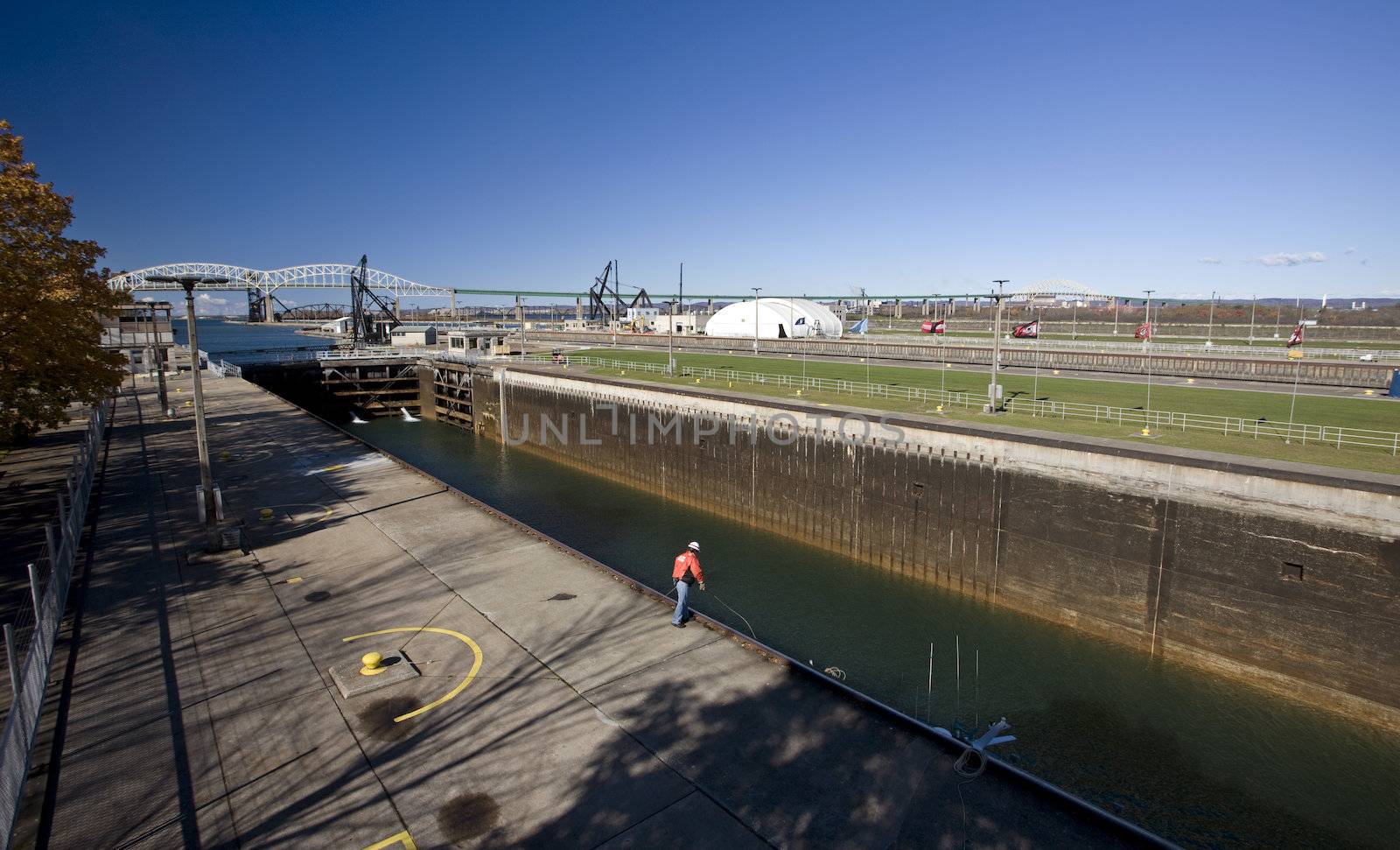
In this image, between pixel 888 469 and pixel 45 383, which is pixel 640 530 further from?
pixel 45 383

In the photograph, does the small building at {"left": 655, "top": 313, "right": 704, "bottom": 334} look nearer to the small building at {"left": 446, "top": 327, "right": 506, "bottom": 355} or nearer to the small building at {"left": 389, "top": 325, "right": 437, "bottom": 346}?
the small building at {"left": 446, "top": 327, "right": 506, "bottom": 355}

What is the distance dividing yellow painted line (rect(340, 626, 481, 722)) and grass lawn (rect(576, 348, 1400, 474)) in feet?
73.0

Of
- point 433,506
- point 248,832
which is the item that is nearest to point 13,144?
point 433,506

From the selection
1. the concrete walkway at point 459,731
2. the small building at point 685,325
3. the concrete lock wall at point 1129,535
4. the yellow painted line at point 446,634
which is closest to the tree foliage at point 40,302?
the concrete walkway at point 459,731

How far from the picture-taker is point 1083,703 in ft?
59.2

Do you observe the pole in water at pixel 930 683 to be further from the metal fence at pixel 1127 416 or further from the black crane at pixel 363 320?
the black crane at pixel 363 320

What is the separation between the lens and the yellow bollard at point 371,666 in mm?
12956

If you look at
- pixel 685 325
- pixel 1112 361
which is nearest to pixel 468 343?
pixel 685 325

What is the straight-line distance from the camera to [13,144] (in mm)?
21094

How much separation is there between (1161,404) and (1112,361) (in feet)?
58.8

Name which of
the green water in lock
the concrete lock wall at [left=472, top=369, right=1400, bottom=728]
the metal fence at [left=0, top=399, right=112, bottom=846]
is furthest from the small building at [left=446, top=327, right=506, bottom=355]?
the metal fence at [left=0, top=399, right=112, bottom=846]

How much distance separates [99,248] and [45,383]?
5.32 m

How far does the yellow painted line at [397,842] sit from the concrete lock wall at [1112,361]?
4221cm

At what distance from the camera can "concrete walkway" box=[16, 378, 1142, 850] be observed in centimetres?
910
